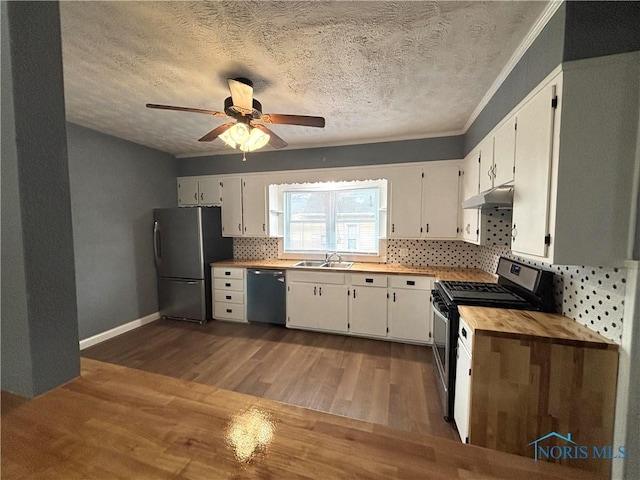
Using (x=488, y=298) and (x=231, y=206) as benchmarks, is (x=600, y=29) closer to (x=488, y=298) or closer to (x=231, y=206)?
(x=488, y=298)

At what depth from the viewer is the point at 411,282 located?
2928 millimetres

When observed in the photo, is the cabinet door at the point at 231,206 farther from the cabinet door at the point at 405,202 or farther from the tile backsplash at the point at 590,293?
the tile backsplash at the point at 590,293

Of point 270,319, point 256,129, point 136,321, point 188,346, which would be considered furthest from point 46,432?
point 136,321

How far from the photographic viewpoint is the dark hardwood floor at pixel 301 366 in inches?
79.3

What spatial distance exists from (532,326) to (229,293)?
3.35 meters

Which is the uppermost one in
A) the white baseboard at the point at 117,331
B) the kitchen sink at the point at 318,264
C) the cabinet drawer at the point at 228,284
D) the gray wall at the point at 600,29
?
the gray wall at the point at 600,29

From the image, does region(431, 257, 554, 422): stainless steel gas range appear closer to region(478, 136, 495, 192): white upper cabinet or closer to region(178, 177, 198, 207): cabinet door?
region(478, 136, 495, 192): white upper cabinet

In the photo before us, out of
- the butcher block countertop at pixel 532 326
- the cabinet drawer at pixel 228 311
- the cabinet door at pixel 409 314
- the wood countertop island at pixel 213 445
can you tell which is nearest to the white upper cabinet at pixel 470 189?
the cabinet door at pixel 409 314

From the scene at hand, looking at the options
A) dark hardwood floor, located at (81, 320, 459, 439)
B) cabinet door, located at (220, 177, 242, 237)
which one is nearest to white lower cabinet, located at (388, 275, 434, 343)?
dark hardwood floor, located at (81, 320, 459, 439)

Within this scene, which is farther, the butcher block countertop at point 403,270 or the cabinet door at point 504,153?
the butcher block countertop at point 403,270

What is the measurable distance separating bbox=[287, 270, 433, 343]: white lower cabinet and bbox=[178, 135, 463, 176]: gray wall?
1.50 m

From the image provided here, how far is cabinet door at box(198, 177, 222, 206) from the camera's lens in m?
3.92

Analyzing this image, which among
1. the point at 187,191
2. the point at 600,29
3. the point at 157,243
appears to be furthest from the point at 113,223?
the point at 600,29

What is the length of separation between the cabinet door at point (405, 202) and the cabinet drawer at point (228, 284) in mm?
2175
